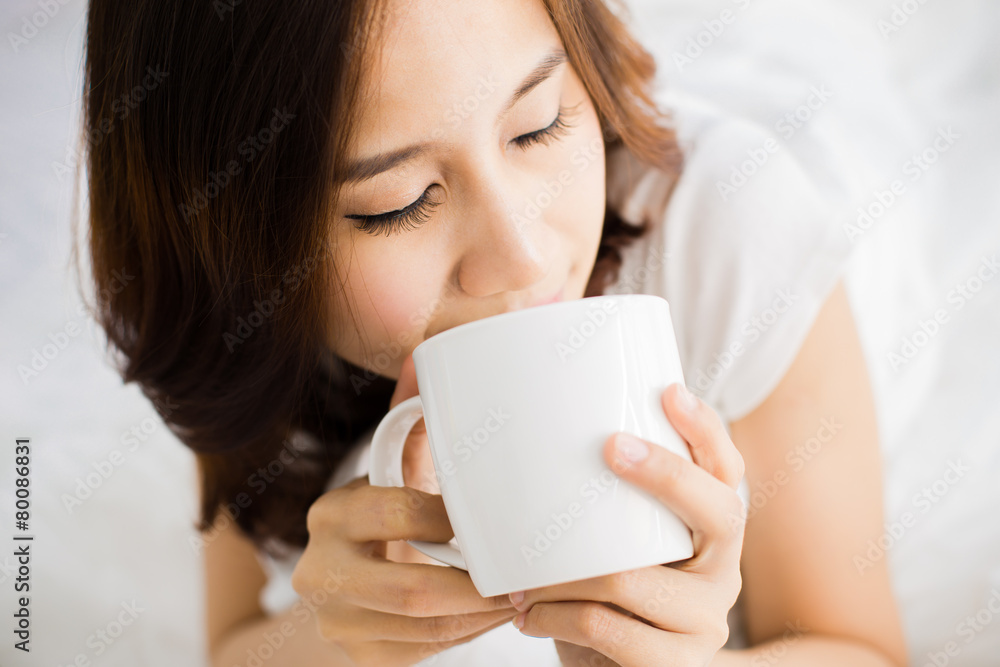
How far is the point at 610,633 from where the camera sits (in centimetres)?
53

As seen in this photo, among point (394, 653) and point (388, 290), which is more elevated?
point (388, 290)

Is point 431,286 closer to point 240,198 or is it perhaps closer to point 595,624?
point 240,198

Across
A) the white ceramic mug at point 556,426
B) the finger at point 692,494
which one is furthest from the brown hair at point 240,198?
the finger at point 692,494

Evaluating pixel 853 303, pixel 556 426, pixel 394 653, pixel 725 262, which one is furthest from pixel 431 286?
pixel 853 303

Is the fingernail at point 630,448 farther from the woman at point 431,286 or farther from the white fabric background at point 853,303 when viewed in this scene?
the white fabric background at point 853,303

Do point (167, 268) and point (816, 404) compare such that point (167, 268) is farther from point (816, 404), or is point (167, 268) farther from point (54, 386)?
point (816, 404)

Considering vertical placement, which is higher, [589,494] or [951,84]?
[589,494]

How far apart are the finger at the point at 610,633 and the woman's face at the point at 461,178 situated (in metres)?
0.31

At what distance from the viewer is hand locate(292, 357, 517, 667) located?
62 cm

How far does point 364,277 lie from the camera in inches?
27.3

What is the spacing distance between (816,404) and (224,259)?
81 centimetres

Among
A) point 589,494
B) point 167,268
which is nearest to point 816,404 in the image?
point 589,494

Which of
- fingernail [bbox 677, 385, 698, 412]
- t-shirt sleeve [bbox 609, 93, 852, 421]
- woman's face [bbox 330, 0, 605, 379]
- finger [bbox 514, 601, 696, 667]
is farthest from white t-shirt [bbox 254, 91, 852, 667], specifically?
fingernail [bbox 677, 385, 698, 412]

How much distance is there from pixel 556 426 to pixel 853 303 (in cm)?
91
